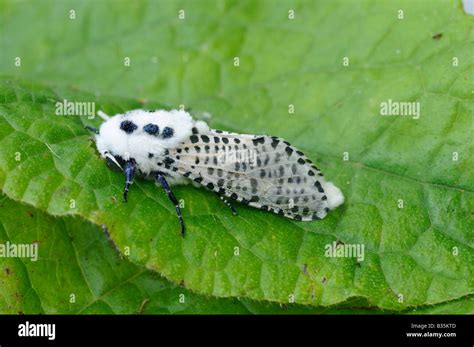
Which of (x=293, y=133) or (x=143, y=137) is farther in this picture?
(x=293, y=133)

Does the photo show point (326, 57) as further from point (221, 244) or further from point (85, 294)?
point (85, 294)

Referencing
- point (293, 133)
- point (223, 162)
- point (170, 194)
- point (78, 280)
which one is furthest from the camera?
point (293, 133)

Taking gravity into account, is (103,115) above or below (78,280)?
above

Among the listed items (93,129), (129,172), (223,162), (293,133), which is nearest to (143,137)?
(129,172)

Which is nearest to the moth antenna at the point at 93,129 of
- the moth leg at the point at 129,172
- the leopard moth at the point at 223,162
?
the leopard moth at the point at 223,162

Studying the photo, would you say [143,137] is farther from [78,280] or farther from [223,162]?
[78,280]

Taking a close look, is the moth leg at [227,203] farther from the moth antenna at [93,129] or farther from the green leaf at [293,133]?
the moth antenna at [93,129]

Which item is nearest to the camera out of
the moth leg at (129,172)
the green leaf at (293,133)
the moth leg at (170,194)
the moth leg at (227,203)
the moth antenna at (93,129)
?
the green leaf at (293,133)

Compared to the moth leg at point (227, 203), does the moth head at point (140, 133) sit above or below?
above

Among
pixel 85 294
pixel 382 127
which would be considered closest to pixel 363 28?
pixel 382 127
